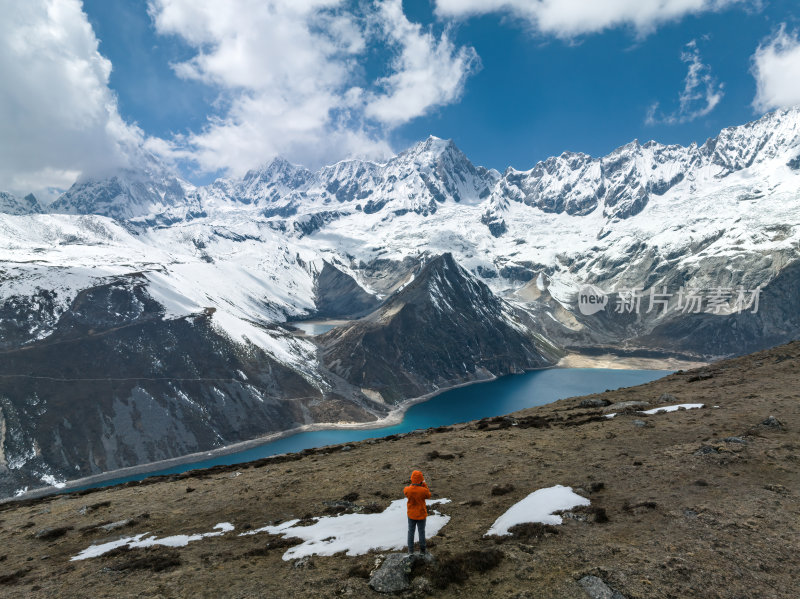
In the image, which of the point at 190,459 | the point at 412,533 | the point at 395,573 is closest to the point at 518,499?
the point at 412,533

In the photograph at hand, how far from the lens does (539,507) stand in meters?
21.2

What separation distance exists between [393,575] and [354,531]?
667cm

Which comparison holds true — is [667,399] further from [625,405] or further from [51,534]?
[51,534]

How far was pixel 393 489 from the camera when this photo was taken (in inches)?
1144

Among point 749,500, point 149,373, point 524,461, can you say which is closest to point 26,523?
point 524,461

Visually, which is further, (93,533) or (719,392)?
(719,392)

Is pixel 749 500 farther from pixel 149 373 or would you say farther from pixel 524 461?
pixel 149 373

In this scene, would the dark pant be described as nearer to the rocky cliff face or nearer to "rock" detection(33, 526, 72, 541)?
A: "rock" detection(33, 526, 72, 541)

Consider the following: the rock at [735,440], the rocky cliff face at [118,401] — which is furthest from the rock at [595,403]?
the rocky cliff face at [118,401]

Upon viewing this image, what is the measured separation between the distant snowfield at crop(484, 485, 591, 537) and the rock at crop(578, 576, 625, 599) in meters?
5.02

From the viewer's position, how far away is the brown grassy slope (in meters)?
15.3

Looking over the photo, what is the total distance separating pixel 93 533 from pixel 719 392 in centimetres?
5594

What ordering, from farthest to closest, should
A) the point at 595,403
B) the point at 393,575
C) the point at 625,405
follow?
1. the point at 595,403
2. the point at 625,405
3. the point at 393,575

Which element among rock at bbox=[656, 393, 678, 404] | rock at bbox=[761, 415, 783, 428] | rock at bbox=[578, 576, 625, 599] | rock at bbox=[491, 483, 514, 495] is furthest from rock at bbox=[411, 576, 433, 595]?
rock at bbox=[656, 393, 678, 404]
